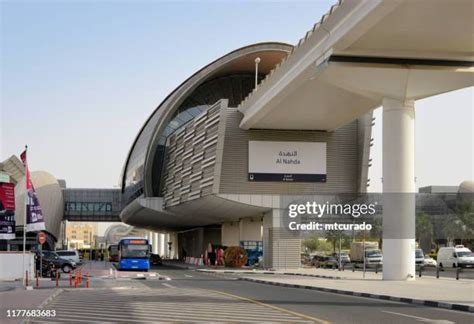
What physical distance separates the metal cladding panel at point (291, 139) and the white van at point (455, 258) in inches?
331

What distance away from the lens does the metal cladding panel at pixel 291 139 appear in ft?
180

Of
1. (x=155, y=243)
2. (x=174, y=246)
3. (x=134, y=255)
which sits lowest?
(x=155, y=243)

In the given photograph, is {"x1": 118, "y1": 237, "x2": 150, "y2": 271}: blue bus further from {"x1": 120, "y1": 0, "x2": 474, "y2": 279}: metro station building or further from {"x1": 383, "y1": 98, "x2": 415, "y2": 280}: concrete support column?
{"x1": 383, "y1": 98, "x2": 415, "y2": 280}: concrete support column

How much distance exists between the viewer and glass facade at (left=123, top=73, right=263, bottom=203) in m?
75.3

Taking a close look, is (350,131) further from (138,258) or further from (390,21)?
(390,21)

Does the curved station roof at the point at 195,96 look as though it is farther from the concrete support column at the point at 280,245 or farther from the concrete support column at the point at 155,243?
the concrete support column at the point at 155,243

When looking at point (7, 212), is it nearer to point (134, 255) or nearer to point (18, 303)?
point (18, 303)

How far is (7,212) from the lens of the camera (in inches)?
1372

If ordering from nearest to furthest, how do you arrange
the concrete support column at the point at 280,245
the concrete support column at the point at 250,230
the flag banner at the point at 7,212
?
the flag banner at the point at 7,212 < the concrete support column at the point at 280,245 < the concrete support column at the point at 250,230

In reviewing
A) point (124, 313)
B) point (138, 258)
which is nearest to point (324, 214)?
point (138, 258)

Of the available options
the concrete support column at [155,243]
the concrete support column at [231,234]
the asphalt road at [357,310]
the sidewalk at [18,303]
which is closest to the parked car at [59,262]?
the concrete support column at [231,234]

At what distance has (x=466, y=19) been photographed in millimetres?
27906

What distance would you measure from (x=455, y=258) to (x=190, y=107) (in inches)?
1413

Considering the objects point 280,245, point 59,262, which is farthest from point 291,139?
point 59,262
